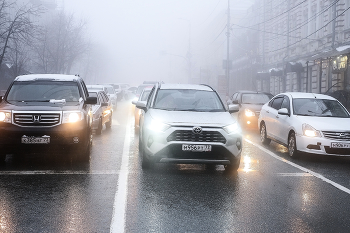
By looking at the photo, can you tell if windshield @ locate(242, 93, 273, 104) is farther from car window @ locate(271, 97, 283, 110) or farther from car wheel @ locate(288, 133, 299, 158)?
car wheel @ locate(288, 133, 299, 158)

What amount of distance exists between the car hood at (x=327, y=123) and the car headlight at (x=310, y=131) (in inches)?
2.5

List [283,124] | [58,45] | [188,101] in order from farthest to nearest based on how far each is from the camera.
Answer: [58,45] < [283,124] < [188,101]

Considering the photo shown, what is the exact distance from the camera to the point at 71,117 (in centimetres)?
908

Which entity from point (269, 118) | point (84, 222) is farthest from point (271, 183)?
point (269, 118)

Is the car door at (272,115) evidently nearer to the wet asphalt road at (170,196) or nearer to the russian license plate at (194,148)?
the wet asphalt road at (170,196)

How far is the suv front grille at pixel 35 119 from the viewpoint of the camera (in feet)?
29.0

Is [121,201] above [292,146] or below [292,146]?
below

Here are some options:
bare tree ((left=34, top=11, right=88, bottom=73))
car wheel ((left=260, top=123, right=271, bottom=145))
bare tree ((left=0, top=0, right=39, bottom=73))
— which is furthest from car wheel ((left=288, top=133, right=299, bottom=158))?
bare tree ((left=34, top=11, right=88, bottom=73))

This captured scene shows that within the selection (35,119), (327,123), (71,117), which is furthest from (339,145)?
(35,119)

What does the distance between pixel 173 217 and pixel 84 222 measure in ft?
3.32

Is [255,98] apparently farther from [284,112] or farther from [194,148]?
[194,148]

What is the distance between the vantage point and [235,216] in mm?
5645

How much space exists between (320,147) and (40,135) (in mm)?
5615

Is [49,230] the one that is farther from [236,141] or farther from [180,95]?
[180,95]
